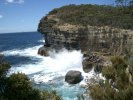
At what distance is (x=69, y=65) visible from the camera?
71.2 metres

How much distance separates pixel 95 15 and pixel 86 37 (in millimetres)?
14209

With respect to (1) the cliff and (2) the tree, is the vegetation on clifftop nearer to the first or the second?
(1) the cliff

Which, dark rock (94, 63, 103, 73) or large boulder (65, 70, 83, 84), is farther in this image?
dark rock (94, 63, 103, 73)

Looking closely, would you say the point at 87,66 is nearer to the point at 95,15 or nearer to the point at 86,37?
the point at 86,37

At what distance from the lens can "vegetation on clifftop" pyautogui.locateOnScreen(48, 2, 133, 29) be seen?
77812 millimetres

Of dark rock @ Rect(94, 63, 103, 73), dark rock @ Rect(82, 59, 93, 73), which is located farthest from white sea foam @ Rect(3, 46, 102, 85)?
dark rock @ Rect(94, 63, 103, 73)

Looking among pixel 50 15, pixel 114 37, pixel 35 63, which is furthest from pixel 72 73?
pixel 50 15

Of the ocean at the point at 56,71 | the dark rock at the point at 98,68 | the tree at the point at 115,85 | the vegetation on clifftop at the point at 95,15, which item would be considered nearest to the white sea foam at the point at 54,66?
the ocean at the point at 56,71

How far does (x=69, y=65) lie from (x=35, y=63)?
1161cm

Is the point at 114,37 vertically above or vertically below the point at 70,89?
above

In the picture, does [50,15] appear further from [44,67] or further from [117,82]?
[117,82]

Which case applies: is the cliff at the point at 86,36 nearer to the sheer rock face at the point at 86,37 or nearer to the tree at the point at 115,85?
the sheer rock face at the point at 86,37

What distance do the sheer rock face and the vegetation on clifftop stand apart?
3.27m

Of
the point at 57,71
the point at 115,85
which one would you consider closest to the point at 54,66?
the point at 57,71
